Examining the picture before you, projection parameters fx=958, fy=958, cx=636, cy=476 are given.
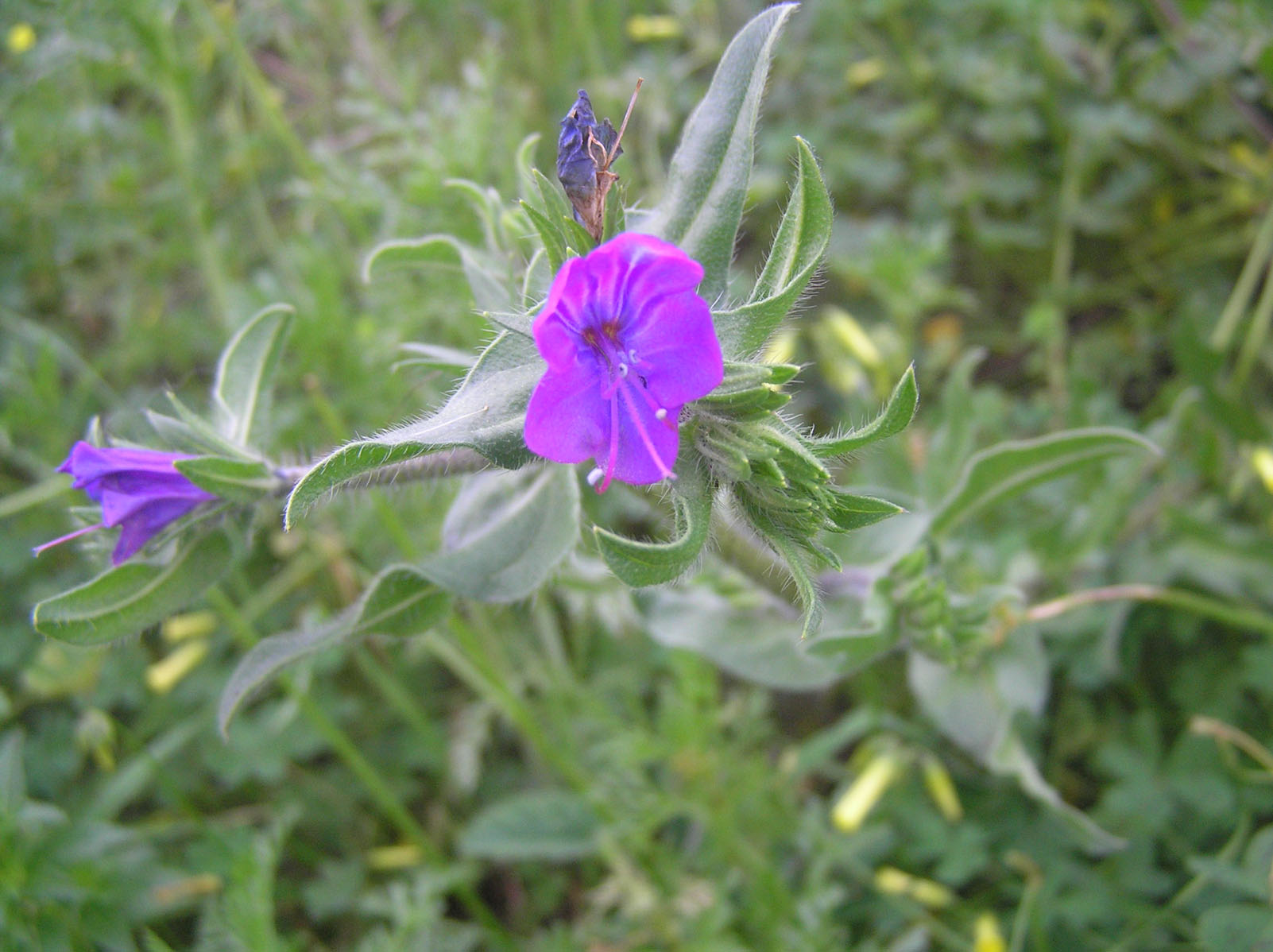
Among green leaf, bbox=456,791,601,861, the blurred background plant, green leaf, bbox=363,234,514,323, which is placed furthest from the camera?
green leaf, bbox=456,791,601,861

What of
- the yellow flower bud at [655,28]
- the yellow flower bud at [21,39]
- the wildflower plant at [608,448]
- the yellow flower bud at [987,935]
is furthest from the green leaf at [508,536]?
the yellow flower bud at [21,39]

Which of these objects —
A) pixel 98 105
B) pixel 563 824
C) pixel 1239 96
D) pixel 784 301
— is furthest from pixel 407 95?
pixel 1239 96

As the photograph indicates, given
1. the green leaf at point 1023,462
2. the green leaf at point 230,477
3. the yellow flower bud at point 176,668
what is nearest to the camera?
the green leaf at point 230,477

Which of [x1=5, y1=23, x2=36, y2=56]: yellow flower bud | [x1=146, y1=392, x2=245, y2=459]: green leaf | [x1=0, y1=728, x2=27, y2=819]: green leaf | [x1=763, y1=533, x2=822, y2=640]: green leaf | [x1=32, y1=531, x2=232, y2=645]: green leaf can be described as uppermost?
[x1=5, y1=23, x2=36, y2=56]: yellow flower bud

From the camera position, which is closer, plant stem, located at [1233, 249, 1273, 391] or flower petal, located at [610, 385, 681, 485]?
flower petal, located at [610, 385, 681, 485]

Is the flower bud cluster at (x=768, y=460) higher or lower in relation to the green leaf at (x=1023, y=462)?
higher

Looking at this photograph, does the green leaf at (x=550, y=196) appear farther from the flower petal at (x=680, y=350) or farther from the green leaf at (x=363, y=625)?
the green leaf at (x=363, y=625)

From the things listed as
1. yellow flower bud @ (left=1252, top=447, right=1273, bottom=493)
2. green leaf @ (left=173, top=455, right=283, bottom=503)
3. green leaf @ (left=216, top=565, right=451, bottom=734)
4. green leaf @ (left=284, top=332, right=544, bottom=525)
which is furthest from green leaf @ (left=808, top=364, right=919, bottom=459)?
yellow flower bud @ (left=1252, top=447, right=1273, bottom=493)

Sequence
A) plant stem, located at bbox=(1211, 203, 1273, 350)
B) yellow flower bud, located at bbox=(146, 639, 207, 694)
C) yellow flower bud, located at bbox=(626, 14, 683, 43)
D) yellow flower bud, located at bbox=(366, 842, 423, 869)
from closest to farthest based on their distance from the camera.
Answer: yellow flower bud, located at bbox=(366, 842, 423, 869) < yellow flower bud, located at bbox=(146, 639, 207, 694) < plant stem, located at bbox=(1211, 203, 1273, 350) < yellow flower bud, located at bbox=(626, 14, 683, 43)

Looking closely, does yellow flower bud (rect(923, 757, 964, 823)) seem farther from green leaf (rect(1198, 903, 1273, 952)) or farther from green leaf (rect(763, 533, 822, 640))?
green leaf (rect(763, 533, 822, 640))
